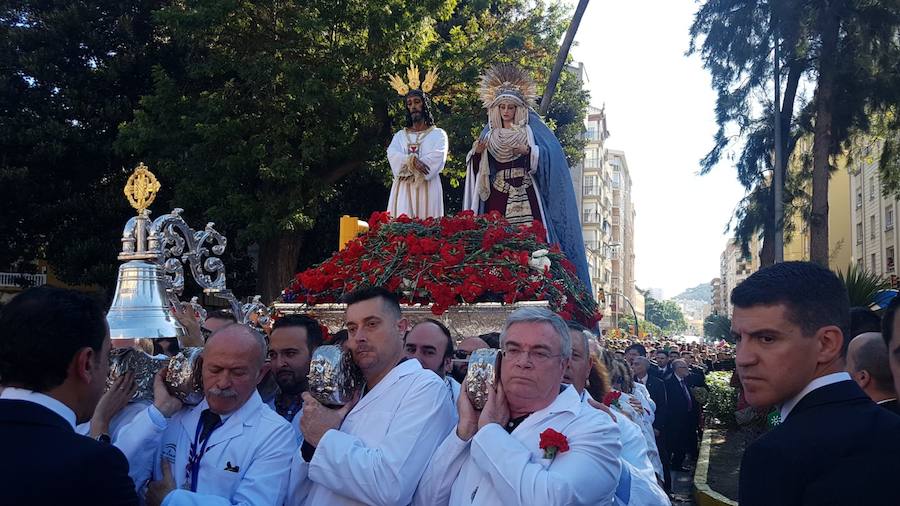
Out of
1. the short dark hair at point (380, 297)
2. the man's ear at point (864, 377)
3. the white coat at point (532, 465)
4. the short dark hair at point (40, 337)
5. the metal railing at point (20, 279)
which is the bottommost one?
the white coat at point (532, 465)

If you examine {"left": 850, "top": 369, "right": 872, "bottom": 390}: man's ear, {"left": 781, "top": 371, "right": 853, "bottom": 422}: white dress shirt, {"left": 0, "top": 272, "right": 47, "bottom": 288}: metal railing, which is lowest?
{"left": 850, "top": 369, "right": 872, "bottom": 390}: man's ear

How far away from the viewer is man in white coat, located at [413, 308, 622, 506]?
2.85 m

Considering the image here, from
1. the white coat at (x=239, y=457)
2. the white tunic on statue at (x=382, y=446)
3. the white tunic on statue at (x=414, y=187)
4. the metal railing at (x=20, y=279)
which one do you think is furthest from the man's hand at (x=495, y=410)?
the metal railing at (x=20, y=279)

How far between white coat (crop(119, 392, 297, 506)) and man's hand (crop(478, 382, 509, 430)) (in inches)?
37.9

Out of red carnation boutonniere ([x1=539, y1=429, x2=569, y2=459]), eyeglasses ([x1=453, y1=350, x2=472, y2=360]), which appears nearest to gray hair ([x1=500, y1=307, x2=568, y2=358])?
red carnation boutonniere ([x1=539, y1=429, x2=569, y2=459])

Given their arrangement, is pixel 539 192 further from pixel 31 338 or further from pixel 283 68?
pixel 283 68

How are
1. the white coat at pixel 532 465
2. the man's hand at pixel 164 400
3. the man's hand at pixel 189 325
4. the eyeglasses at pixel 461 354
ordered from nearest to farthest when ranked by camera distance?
the white coat at pixel 532 465, the man's hand at pixel 164 400, the man's hand at pixel 189 325, the eyeglasses at pixel 461 354

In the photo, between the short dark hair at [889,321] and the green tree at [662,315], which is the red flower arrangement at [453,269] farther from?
the green tree at [662,315]

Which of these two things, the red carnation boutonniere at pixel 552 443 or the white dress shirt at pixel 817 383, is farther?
the red carnation boutonniere at pixel 552 443

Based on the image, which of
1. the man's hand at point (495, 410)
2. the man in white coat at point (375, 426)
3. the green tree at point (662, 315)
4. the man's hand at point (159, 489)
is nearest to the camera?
the man's hand at point (495, 410)

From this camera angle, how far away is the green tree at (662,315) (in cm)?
15812

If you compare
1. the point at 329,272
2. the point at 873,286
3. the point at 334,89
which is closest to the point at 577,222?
the point at 329,272

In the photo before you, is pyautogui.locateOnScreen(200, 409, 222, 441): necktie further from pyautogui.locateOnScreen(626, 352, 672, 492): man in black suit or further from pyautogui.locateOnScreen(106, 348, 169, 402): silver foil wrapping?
pyautogui.locateOnScreen(626, 352, 672, 492): man in black suit

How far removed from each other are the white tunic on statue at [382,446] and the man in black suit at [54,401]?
0.93 m
